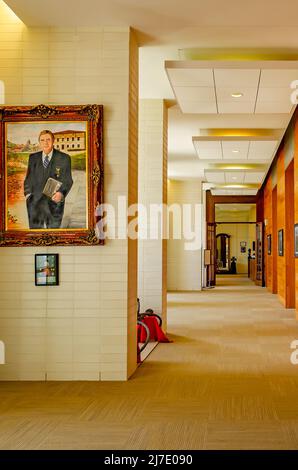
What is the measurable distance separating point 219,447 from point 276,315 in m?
9.02

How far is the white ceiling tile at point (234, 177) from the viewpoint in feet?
59.0

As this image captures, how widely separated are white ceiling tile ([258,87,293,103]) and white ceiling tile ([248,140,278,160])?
3.44m

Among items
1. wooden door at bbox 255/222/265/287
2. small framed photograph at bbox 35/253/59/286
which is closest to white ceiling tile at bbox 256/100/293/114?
small framed photograph at bbox 35/253/59/286

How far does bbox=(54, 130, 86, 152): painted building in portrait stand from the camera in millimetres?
6910

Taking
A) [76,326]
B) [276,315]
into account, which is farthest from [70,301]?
[276,315]

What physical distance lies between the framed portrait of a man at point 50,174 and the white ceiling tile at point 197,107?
2946 mm

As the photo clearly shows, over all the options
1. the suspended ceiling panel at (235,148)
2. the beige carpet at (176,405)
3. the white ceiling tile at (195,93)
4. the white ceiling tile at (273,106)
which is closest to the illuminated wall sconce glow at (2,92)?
the white ceiling tile at (195,93)

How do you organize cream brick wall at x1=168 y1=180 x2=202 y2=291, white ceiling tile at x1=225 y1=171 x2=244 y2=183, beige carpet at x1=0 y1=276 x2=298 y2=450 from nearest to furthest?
beige carpet at x1=0 y1=276 x2=298 y2=450 < white ceiling tile at x1=225 y1=171 x2=244 y2=183 < cream brick wall at x1=168 y1=180 x2=202 y2=291

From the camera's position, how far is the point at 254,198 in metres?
25.6

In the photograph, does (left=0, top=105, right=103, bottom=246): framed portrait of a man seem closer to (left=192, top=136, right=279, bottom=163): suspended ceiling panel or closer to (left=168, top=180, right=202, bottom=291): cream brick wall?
(left=192, top=136, right=279, bottom=163): suspended ceiling panel

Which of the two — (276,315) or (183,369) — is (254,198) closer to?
(276,315)

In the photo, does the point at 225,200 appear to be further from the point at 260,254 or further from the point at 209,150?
the point at 209,150

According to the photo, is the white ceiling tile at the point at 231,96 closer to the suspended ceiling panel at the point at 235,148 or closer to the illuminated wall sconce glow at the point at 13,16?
the illuminated wall sconce glow at the point at 13,16

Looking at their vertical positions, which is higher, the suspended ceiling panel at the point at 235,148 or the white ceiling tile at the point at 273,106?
the suspended ceiling panel at the point at 235,148
